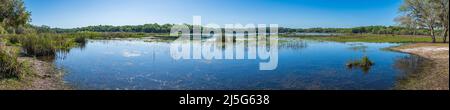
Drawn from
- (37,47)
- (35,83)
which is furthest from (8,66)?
(37,47)

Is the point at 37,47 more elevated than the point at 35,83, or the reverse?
the point at 37,47

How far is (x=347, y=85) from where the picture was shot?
15828mm

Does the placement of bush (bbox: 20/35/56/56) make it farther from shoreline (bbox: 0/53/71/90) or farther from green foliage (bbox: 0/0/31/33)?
shoreline (bbox: 0/53/71/90)

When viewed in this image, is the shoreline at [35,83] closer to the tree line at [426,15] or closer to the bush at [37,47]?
the bush at [37,47]

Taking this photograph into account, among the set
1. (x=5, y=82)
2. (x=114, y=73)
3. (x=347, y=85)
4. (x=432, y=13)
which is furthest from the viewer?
(x=432, y=13)

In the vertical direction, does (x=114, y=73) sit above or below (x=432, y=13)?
below

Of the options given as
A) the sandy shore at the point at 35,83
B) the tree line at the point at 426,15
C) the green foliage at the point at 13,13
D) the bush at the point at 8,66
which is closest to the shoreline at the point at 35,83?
the sandy shore at the point at 35,83

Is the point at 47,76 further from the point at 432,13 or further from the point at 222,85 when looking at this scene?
the point at 432,13

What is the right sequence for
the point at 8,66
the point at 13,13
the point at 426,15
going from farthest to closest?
1. the point at 426,15
2. the point at 13,13
3. the point at 8,66

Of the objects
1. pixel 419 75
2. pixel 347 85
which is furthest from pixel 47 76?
pixel 419 75

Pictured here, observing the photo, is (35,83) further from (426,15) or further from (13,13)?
(426,15)

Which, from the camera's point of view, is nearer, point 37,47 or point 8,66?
point 8,66

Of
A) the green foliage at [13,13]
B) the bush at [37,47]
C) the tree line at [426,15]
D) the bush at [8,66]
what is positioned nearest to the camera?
the bush at [8,66]
